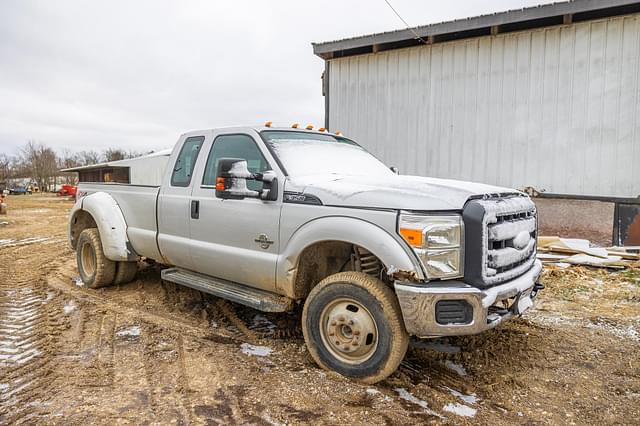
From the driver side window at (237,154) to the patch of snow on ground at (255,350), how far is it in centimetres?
138

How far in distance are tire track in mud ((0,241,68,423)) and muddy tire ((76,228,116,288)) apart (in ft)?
1.70

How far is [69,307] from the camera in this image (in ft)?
16.4

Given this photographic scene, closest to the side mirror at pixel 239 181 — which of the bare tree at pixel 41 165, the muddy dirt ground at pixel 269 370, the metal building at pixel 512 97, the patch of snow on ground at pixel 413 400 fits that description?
the muddy dirt ground at pixel 269 370

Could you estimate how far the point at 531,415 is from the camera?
281cm

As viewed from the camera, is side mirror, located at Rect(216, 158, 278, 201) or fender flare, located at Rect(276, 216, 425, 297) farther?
side mirror, located at Rect(216, 158, 278, 201)

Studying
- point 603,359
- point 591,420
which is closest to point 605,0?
point 603,359

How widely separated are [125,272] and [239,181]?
296 cm

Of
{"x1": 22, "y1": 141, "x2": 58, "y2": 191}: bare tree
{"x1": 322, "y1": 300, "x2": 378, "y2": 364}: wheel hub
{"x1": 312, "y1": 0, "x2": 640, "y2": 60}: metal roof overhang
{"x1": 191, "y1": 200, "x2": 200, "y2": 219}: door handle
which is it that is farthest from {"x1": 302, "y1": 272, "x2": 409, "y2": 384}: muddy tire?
{"x1": 22, "y1": 141, "x2": 58, "y2": 191}: bare tree

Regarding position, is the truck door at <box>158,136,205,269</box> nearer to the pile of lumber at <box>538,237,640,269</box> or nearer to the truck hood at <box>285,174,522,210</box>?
the truck hood at <box>285,174,522,210</box>

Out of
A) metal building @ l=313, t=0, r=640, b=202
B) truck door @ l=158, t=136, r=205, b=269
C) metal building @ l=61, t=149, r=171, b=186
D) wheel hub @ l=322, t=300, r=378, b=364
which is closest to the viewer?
wheel hub @ l=322, t=300, r=378, b=364

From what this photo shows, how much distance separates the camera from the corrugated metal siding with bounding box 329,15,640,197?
820cm

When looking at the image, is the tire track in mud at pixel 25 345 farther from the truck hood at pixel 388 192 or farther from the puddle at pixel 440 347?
the puddle at pixel 440 347

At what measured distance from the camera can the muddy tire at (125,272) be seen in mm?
5816

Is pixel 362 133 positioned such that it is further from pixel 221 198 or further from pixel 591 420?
pixel 591 420
